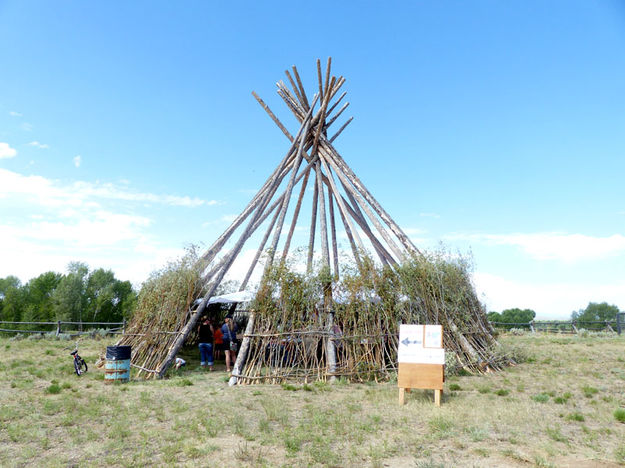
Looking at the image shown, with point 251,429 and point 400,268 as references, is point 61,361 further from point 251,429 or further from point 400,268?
point 400,268

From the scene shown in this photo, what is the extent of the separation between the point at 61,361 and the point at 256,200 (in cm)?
585

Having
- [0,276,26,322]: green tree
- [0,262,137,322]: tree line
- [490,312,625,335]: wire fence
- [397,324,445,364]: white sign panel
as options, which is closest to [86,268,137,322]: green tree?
[0,262,137,322]: tree line

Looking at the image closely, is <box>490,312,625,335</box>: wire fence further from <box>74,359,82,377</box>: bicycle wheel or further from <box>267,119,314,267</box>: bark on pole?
<box>74,359,82,377</box>: bicycle wheel

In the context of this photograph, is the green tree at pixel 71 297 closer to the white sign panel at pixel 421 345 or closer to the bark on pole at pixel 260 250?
the bark on pole at pixel 260 250

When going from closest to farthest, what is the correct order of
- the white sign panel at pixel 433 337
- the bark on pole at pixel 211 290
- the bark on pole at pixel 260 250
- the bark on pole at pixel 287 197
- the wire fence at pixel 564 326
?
the white sign panel at pixel 433 337
the bark on pole at pixel 211 290
the bark on pole at pixel 287 197
the bark on pole at pixel 260 250
the wire fence at pixel 564 326

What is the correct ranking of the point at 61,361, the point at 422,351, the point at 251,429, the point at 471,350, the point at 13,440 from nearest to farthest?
the point at 13,440
the point at 251,429
the point at 422,351
the point at 471,350
the point at 61,361

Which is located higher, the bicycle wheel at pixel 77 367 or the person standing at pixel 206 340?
the person standing at pixel 206 340

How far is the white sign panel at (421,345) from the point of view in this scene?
588cm

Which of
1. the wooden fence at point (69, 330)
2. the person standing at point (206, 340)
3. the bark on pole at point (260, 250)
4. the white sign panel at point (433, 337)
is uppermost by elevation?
the bark on pole at point (260, 250)

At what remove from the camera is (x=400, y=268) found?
27.2 ft

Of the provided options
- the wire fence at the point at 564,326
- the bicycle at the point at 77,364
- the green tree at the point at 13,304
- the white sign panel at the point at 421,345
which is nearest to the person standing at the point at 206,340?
the bicycle at the point at 77,364

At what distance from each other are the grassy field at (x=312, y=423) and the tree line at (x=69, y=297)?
2368 cm

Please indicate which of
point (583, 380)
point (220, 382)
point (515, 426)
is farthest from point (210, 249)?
point (583, 380)

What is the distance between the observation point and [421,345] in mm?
6023
